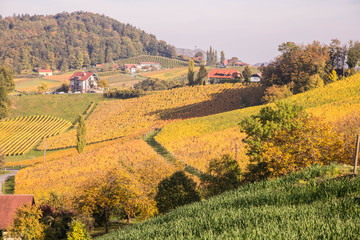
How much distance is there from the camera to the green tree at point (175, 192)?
31.3 m

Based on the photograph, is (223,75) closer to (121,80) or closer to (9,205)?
(121,80)

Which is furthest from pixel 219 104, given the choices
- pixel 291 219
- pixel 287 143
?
pixel 291 219

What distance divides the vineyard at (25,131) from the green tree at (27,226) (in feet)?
153

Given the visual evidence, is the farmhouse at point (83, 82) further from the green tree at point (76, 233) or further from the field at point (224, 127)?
the green tree at point (76, 233)

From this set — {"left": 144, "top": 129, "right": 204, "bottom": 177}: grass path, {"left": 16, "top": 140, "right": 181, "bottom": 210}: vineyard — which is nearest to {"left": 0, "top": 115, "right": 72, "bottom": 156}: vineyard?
{"left": 16, "top": 140, "right": 181, "bottom": 210}: vineyard

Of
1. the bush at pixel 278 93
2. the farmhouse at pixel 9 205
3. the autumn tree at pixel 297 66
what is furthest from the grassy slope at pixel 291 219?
the autumn tree at pixel 297 66

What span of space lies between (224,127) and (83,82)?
3566 inches

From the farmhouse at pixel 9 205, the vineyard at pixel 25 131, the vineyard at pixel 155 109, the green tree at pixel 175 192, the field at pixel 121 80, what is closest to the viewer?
the green tree at pixel 175 192

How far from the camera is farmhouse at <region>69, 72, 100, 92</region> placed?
138 metres

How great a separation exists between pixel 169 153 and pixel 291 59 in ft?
144

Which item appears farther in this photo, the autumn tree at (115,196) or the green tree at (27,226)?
the autumn tree at (115,196)

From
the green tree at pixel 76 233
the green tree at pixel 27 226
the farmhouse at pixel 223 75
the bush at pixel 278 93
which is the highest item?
the farmhouse at pixel 223 75

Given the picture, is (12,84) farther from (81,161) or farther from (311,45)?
(311,45)

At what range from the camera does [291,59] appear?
79.8 meters
